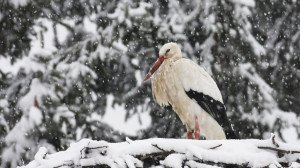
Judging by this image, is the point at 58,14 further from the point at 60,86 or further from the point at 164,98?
the point at 164,98

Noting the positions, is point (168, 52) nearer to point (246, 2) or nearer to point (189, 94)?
point (189, 94)

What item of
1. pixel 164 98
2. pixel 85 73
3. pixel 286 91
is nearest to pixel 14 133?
pixel 85 73

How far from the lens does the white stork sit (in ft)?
16.1

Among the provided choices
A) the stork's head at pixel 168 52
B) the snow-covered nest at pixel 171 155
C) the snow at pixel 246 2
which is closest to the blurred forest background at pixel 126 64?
the snow at pixel 246 2

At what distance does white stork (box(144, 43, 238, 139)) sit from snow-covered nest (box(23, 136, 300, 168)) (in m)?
2.55

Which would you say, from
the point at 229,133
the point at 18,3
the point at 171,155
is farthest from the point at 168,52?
the point at 18,3

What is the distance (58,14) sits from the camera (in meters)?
9.35

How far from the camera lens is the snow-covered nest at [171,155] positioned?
2211mm

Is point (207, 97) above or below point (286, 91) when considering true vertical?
below

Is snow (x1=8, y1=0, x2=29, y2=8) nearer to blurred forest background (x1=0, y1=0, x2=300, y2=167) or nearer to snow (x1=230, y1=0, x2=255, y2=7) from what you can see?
blurred forest background (x1=0, y1=0, x2=300, y2=167)

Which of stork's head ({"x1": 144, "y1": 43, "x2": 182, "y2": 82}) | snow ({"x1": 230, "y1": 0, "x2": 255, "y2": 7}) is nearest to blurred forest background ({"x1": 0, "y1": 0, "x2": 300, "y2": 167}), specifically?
snow ({"x1": 230, "y1": 0, "x2": 255, "y2": 7})

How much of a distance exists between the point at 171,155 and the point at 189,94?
274 cm

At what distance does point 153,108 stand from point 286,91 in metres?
2.15

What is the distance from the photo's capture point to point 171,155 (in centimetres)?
222
